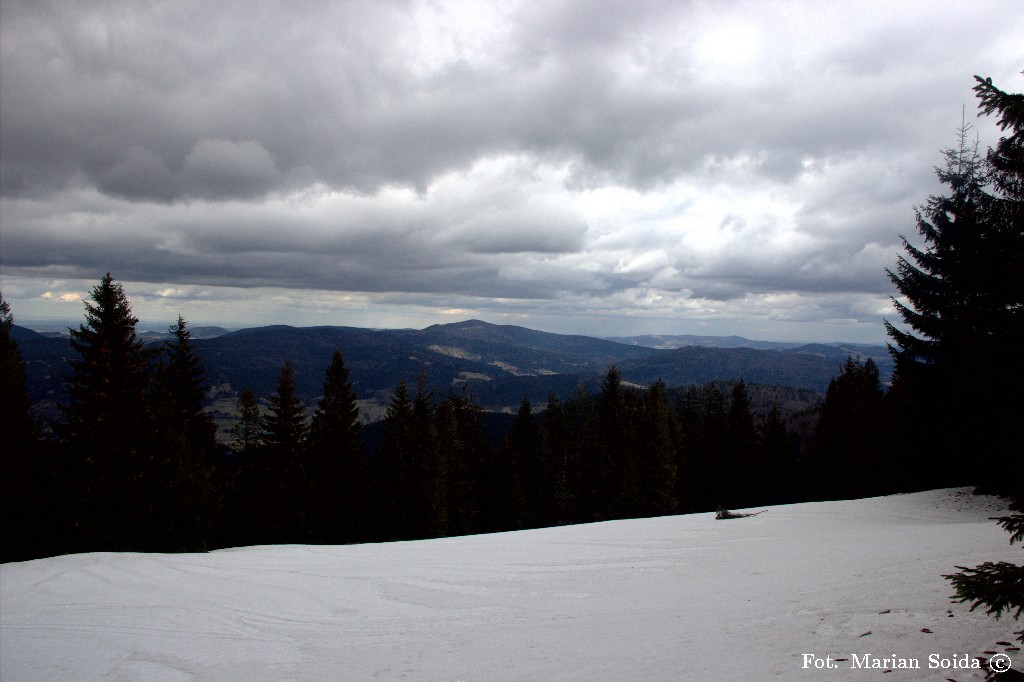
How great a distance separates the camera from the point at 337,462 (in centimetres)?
3709

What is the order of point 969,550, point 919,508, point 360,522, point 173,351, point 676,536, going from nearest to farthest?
1. point 969,550
2. point 676,536
3. point 919,508
4. point 173,351
5. point 360,522

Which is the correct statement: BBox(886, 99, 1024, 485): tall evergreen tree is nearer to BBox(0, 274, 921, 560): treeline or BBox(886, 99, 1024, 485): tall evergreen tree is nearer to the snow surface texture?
the snow surface texture

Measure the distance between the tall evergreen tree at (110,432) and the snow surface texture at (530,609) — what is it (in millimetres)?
8927

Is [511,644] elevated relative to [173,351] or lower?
lower

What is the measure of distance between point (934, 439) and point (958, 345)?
5600 millimetres

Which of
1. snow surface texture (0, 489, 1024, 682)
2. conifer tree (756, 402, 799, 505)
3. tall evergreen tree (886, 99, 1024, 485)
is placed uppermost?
tall evergreen tree (886, 99, 1024, 485)

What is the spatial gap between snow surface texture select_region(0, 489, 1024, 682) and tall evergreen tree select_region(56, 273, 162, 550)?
351 inches

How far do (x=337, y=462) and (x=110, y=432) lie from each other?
1577cm

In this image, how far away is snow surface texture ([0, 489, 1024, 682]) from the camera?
6109mm

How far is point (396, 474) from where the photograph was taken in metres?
40.2

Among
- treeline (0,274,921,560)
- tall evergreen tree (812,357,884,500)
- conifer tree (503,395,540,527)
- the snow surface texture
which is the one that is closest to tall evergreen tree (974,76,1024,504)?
the snow surface texture

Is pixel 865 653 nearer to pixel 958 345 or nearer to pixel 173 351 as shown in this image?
pixel 958 345

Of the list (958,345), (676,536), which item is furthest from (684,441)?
(676,536)

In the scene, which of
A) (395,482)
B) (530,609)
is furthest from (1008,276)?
(395,482)
